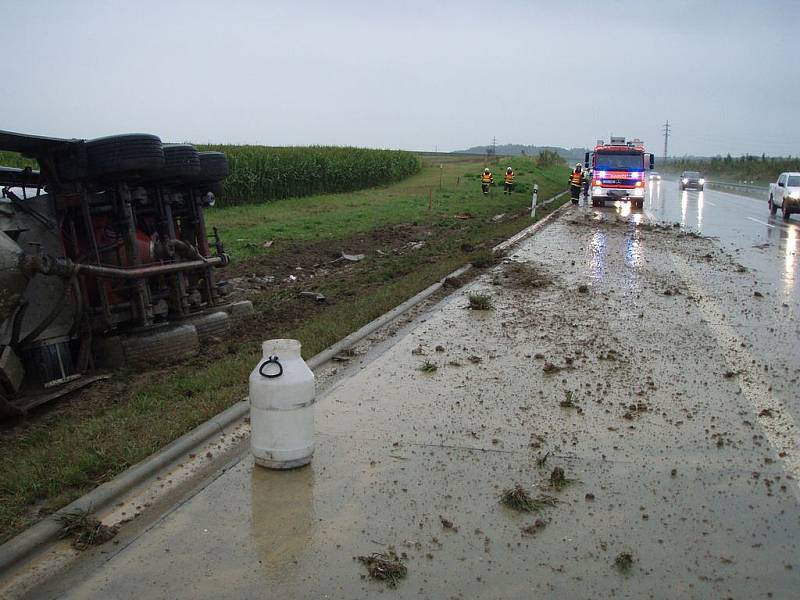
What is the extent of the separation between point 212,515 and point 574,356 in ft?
14.1

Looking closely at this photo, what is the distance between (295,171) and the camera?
3350cm

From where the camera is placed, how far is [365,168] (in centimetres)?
4203

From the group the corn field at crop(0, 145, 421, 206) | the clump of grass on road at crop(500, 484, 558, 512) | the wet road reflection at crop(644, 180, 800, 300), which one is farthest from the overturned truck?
the corn field at crop(0, 145, 421, 206)

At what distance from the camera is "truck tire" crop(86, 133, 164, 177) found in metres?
7.04

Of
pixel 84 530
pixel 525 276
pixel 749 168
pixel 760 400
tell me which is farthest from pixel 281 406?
pixel 749 168

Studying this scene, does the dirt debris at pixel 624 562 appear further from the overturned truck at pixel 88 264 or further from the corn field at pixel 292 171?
the corn field at pixel 292 171

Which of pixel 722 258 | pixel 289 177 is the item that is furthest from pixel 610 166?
pixel 722 258

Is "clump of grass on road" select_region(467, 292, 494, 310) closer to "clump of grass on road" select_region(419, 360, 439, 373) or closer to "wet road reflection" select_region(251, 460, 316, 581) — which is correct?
"clump of grass on road" select_region(419, 360, 439, 373)

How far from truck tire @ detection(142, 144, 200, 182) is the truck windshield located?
25.6 m

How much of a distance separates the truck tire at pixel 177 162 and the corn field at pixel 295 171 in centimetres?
1598

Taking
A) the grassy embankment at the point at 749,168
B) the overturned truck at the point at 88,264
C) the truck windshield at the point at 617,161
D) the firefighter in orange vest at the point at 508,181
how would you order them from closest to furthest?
1. the overturned truck at the point at 88,264
2. the truck windshield at the point at 617,161
3. the firefighter in orange vest at the point at 508,181
4. the grassy embankment at the point at 749,168

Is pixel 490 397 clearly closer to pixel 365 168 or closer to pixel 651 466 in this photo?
pixel 651 466

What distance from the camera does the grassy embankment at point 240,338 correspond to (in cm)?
461

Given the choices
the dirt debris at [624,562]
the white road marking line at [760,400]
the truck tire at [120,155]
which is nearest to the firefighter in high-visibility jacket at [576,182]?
the white road marking line at [760,400]
